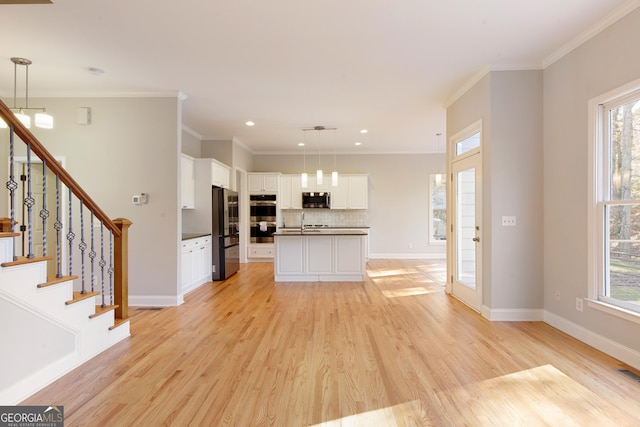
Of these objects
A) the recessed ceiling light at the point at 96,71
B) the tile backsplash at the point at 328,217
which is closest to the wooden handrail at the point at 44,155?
the recessed ceiling light at the point at 96,71

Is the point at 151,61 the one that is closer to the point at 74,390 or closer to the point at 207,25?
the point at 207,25

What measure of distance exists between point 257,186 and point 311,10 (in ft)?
20.2

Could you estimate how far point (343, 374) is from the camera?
102 inches

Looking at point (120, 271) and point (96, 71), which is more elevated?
point (96, 71)

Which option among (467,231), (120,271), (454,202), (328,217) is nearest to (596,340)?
(467,231)

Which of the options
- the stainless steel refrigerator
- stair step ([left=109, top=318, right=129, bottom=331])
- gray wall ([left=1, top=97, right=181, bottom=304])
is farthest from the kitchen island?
stair step ([left=109, top=318, right=129, bottom=331])

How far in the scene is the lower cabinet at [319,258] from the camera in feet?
20.3

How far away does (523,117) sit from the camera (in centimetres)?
384

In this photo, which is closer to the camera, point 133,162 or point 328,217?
point 133,162

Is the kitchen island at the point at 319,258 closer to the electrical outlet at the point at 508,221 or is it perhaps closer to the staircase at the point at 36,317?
the electrical outlet at the point at 508,221

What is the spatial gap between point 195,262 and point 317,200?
3935 mm

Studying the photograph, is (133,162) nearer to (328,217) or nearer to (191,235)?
(191,235)

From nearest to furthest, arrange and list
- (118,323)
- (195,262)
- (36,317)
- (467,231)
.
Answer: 1. (36,317)
2. (118,323)
3. (467,231)
4. (195,262)

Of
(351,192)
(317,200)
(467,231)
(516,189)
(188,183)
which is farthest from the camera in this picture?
(351,192)
